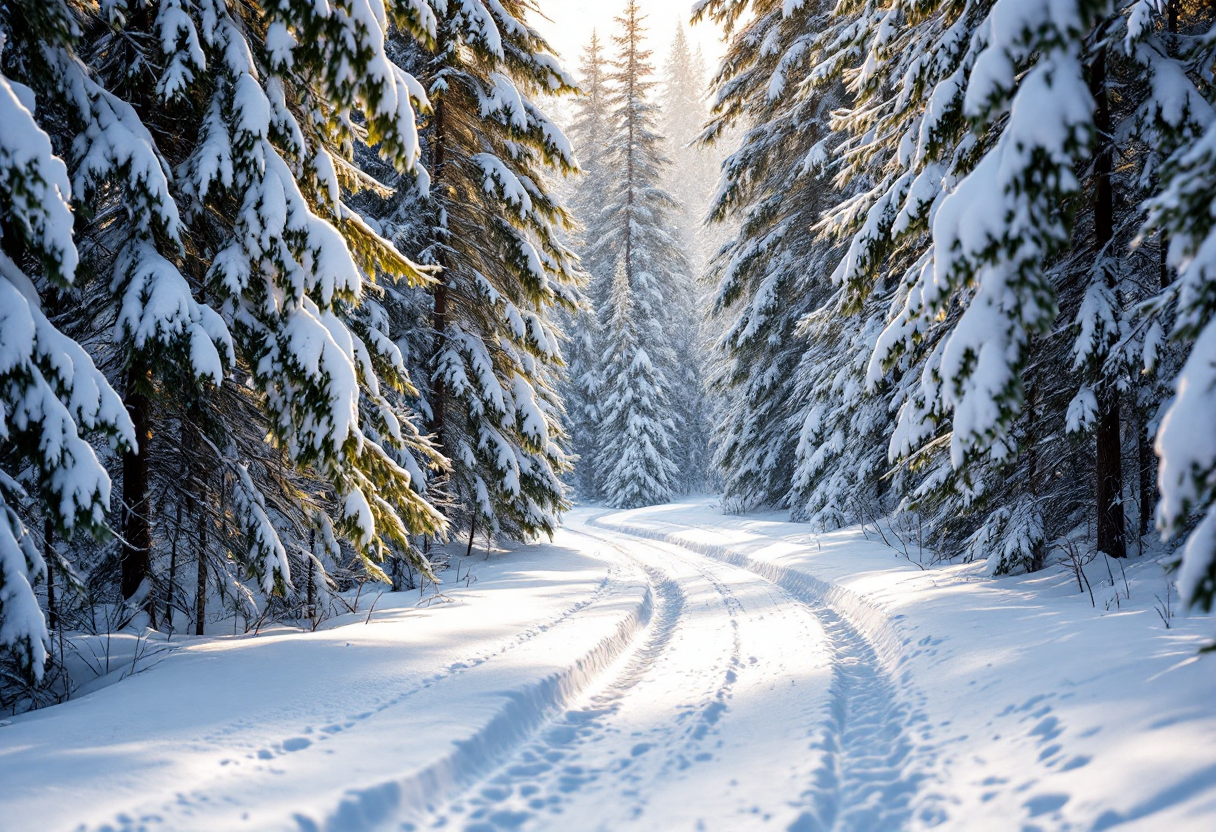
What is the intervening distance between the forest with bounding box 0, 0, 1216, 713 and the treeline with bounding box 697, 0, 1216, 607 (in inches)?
1.2

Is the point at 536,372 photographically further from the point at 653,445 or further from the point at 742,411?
the point at 653,445

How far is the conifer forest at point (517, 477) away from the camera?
11.3 ft

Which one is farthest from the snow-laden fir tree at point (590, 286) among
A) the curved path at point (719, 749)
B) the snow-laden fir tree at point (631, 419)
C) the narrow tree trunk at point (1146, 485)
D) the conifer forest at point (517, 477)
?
the curved path at point (719, 749)

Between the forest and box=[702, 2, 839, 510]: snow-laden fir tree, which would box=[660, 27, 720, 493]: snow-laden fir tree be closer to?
box=[702, 2, 839, 510]: snow-laden fir tree

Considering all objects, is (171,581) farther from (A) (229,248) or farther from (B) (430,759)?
(B) (430,759)

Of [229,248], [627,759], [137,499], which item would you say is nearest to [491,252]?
[229,248]

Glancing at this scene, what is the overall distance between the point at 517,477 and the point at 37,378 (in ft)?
28.2

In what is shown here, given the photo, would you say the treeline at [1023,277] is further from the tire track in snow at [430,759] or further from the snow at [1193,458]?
the tire track in snow at [430,759]

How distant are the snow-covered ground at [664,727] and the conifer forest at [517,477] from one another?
31 millimetres

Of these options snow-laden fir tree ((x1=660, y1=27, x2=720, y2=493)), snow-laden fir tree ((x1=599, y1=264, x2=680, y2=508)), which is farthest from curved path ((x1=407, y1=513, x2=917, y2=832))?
snow-laden fir tree ((x1=599, y1=264, x2=680, y2=508))

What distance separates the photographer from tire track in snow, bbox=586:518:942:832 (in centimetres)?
351

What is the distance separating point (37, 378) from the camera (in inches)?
161

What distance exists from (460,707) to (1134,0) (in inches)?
324

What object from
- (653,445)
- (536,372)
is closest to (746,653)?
(536,372)
